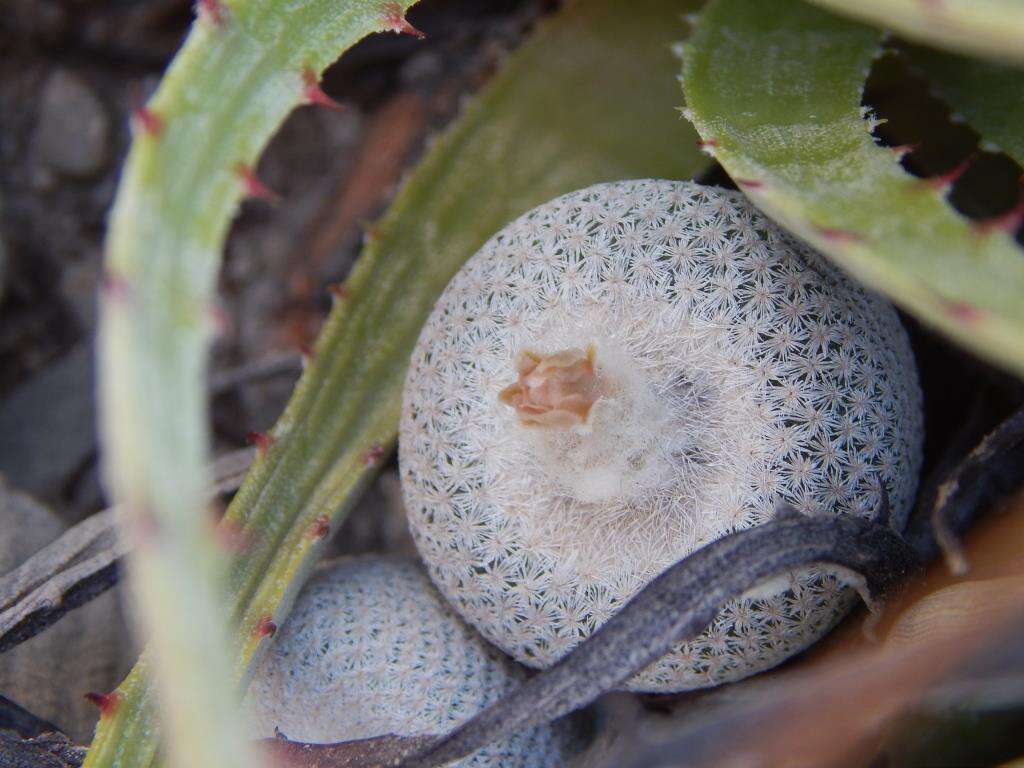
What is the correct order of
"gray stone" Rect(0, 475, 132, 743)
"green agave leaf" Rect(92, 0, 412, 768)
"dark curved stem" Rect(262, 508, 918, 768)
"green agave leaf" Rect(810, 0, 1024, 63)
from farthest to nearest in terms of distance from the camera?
"gray stone" Rect(0, 475, 132, 743)
"dark curved stem" Rect(262, 508, 918, 768)
"green agave leaf" Rect(810, 0, 1024, 63)
"green agave leaf" Rect(92, 0, 412, 768)

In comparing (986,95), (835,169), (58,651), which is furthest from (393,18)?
(58,651)

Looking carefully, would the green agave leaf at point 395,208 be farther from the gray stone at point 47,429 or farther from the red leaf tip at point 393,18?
the gray stone at point 47,429

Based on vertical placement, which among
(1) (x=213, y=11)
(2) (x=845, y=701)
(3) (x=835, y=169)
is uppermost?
(1) (x=213, y=11)

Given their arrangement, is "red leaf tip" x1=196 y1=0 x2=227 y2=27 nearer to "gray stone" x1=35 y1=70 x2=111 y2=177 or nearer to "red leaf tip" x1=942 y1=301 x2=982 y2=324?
"red leaf tip" x1=942 y1=301 x2=982 y2=324

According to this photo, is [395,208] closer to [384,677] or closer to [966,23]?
[384,677]

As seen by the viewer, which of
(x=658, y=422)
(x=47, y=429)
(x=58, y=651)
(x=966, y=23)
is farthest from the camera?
(x=47, y=429)

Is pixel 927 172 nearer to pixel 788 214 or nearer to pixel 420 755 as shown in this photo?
pixel 788 214

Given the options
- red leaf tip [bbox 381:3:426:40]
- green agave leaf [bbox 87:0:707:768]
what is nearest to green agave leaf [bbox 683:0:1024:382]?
green agave leaf [bbox 87:0:707:768]

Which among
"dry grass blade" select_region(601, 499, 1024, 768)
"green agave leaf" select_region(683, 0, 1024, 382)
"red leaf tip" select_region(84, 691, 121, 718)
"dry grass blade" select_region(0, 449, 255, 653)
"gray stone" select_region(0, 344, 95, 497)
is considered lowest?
"gray stone" select_region(0, 344, 95, 497)
